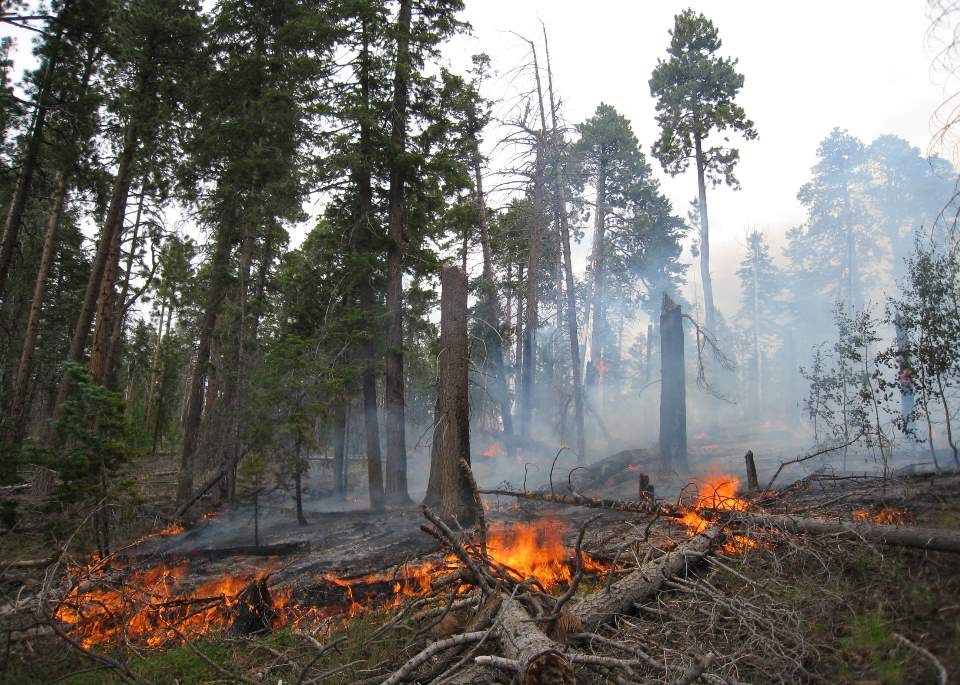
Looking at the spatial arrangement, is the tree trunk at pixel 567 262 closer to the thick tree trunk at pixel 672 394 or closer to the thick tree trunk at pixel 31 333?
the thick tree trunk at pixel 672 394

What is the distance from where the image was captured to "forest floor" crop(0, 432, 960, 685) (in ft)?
11.5

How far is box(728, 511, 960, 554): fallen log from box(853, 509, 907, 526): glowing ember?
0.70 metres

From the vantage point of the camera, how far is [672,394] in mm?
16234

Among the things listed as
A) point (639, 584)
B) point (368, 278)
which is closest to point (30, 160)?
point (368, 278)

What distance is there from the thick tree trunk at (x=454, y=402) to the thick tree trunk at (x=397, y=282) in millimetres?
4239

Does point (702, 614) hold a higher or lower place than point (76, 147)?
lower

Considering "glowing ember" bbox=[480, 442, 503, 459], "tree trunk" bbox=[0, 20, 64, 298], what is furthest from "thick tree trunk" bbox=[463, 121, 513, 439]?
Answer: "tree trunk" bbox=[0, 20, 64, 298]

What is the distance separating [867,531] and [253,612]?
272 inches

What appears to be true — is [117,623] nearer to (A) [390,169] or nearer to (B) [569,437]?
(A) [390,169]

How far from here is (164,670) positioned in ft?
16.2

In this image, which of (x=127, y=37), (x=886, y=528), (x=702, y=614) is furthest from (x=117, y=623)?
(x=127, y=37)

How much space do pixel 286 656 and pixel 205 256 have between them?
16.4 m

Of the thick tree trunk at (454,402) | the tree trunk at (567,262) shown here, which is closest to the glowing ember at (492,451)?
the tree trunk at (567,262)

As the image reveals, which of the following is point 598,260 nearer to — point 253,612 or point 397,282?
point 397,282
